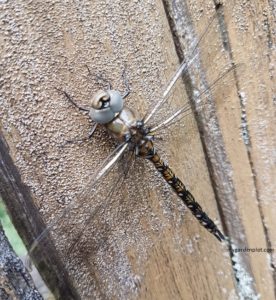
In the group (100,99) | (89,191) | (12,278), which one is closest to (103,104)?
(100,99)

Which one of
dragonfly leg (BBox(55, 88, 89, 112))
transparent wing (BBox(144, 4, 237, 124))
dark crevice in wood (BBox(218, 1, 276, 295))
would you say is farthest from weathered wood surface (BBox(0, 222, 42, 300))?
dark crevice in wood (BBox(218, 1, 276, 295))

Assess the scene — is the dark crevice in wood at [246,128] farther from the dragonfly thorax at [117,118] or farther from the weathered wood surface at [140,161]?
the dragonfly thorax at [117,118]

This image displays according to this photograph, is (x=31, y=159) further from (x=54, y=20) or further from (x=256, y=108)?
(x=256, y=108)

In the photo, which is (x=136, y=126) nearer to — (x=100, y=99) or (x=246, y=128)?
(x=100, y=99)

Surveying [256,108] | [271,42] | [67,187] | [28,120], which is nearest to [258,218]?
[256,108]

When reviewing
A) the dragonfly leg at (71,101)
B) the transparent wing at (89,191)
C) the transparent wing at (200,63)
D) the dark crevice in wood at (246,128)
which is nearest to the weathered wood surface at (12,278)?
the transparent wing at (89,191)

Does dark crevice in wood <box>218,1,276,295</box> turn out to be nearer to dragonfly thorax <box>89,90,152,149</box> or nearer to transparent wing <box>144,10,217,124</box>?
transparent wing <box>144,10,217,124</box>
